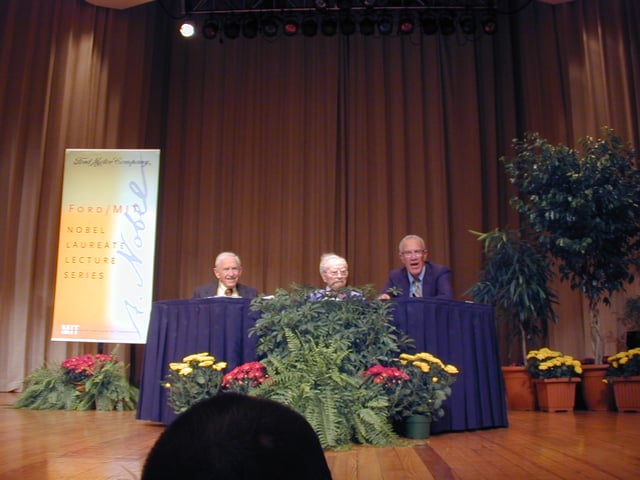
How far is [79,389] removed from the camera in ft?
18.4

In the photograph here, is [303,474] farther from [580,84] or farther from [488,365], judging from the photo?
[580,84]

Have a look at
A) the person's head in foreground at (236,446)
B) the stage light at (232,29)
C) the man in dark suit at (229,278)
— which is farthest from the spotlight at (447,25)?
the person's head in foreground at (236,446)

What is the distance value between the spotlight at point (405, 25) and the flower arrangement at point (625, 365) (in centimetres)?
362

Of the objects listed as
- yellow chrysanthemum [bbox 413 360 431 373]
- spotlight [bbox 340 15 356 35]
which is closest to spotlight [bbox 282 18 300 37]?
spotlight [bbox 340 15 356 35]

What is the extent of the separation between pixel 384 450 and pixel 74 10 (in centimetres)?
616

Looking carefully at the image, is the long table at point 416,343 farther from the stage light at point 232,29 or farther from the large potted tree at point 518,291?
the stage light at point 232,29

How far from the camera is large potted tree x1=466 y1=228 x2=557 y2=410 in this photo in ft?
18.3

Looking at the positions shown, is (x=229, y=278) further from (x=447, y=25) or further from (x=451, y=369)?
(x=447, y=25)

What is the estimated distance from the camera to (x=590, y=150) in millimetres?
5555

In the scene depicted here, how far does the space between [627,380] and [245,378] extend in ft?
10.1

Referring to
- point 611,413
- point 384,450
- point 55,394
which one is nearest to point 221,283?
point 55,394

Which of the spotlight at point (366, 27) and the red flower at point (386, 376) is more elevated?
the spotlight at point (366, 27)

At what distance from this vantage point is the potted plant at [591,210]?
529cm

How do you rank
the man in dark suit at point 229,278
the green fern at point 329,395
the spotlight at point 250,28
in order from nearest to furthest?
the green fern at point 329,395
the man in dark suit at point 229,278
the spotlight at point 250,28
